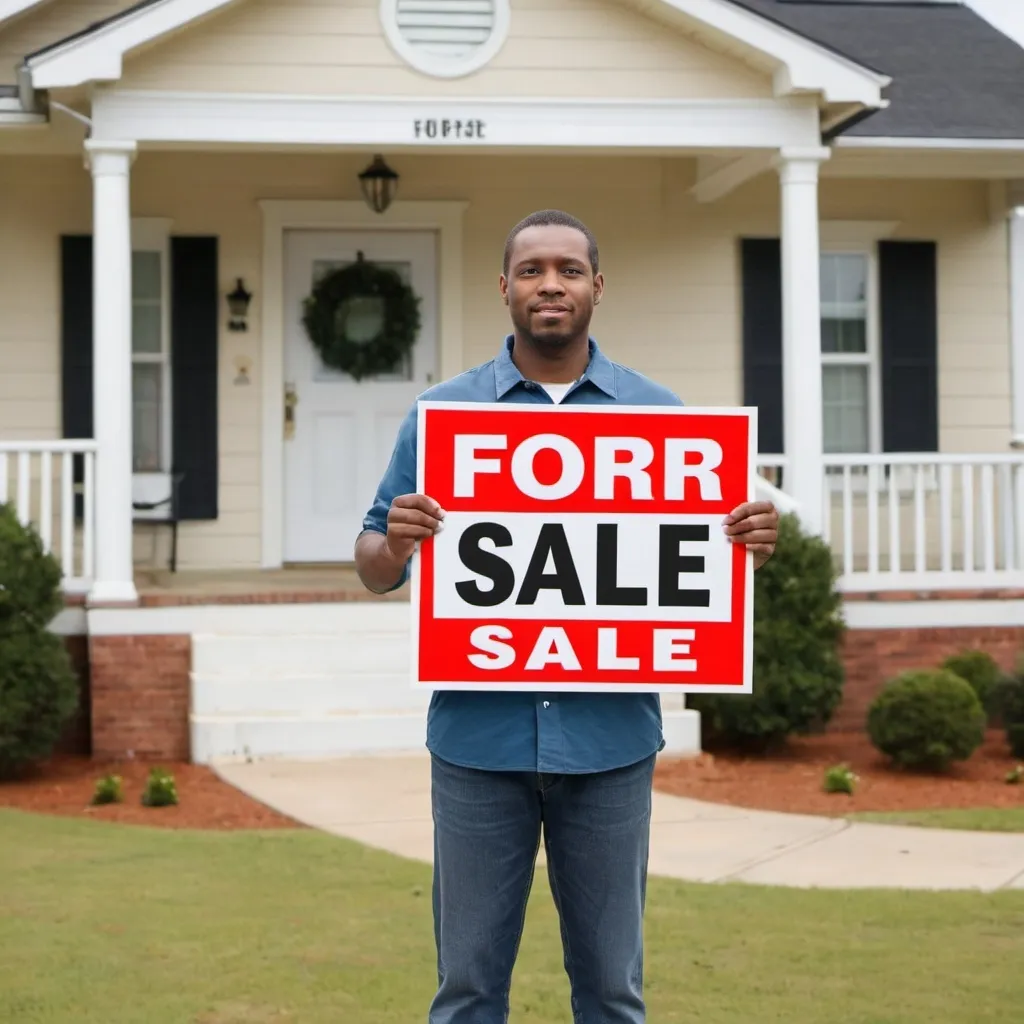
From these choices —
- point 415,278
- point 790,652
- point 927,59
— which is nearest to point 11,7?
point 415,278

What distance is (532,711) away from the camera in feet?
11.3

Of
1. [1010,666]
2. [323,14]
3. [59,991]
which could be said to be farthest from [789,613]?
[59,991]

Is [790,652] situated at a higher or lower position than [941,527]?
lower

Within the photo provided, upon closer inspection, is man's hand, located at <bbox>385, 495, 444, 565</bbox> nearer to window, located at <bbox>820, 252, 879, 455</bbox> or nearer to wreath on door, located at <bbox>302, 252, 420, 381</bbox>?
wreath on door, located at <bbox>302, 252, 420, 381</bbox>

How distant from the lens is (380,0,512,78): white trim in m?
10.0

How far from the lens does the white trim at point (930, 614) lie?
10.7 meters

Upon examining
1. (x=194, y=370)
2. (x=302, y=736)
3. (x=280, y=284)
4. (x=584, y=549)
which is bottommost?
(x=302, y=736)

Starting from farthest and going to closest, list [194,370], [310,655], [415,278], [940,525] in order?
[415,278], [194,370], [940,525], [310,655]

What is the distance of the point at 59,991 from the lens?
17.1ft

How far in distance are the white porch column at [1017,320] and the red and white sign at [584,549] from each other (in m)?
9.86

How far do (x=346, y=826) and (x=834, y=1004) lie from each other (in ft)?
10.5

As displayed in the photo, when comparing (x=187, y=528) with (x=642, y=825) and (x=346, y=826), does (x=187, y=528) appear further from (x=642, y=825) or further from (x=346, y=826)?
(x=642, y=825)

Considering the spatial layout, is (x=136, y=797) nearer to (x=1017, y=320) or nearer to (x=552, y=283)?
(x=552, y=283)

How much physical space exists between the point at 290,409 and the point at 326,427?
28 centimetres
